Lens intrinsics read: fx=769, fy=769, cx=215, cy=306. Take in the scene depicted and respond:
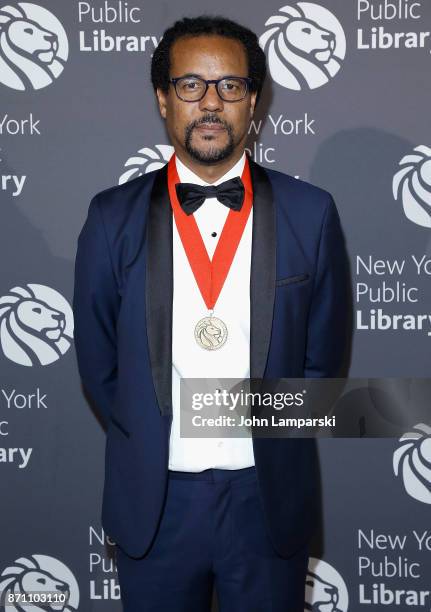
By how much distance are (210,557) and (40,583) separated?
115 cm

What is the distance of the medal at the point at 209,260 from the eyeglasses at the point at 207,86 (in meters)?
0.25

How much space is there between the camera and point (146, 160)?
270 centimetres

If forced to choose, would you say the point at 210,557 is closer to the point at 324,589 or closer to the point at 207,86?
the point at 324,589

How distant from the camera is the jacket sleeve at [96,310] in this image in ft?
6.83

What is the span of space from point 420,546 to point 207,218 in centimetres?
157

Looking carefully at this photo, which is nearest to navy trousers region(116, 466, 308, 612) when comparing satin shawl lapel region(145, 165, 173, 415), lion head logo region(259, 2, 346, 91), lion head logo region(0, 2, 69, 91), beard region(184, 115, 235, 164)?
satin shawl lapel region(145, 165, 173, 415)

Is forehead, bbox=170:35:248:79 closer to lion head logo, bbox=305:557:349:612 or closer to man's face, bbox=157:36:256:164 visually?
man's face, bbox=157:36:256:164

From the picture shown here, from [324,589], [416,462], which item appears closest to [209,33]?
[416,462]

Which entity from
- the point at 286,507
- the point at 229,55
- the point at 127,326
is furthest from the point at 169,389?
the point at 229,55

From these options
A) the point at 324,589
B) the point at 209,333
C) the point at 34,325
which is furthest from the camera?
the point at 324,589

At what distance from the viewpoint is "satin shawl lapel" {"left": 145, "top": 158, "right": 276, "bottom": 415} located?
1.98 m

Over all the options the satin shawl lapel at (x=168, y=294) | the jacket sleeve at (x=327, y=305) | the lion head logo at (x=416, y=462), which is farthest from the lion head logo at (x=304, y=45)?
the lion head logo at (x=416, y=462)

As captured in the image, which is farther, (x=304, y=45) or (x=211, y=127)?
(x=304, y=45)

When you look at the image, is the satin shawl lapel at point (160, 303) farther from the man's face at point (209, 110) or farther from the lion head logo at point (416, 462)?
the lion head logo at point (416, 462)
